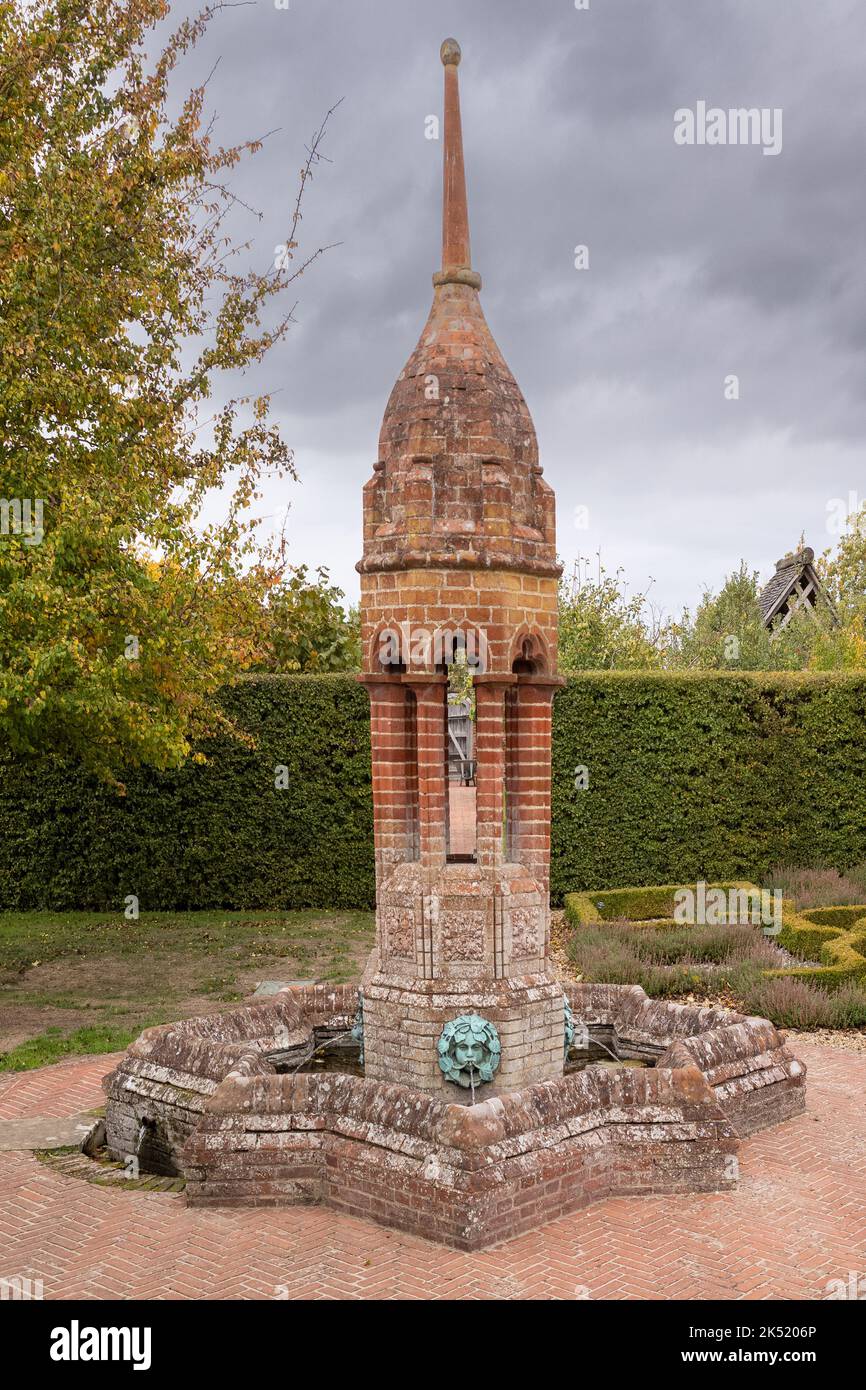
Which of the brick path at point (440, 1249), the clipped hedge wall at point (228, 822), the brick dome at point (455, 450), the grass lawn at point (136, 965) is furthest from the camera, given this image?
the clipped hedge wall at point (228, 822)

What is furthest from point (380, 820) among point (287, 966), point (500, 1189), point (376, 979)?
point (287, 966)

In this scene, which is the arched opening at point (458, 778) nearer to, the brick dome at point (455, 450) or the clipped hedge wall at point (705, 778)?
the brick dome at point (455, 450)

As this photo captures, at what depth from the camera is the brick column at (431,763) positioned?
8086mm

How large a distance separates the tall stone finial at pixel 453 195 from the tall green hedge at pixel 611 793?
11502 mm

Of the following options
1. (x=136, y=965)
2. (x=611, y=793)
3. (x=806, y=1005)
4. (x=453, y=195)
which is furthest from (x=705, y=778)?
(x=453, y=195)

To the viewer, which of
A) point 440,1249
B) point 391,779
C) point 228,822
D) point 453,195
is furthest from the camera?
point 228,822

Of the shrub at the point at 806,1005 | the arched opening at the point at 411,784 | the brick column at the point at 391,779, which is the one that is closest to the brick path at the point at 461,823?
the arched opening at the point at 411,784

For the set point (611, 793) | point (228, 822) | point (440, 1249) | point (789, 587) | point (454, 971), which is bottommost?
point (440, 1249)

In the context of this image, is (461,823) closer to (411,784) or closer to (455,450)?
(411,784)

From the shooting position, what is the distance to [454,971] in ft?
26.3

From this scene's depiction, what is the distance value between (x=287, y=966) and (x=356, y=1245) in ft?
29.6

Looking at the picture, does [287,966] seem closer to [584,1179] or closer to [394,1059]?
[394,1059]

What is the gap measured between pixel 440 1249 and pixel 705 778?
45.7ft

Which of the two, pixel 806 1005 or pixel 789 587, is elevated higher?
pixel 789 587
